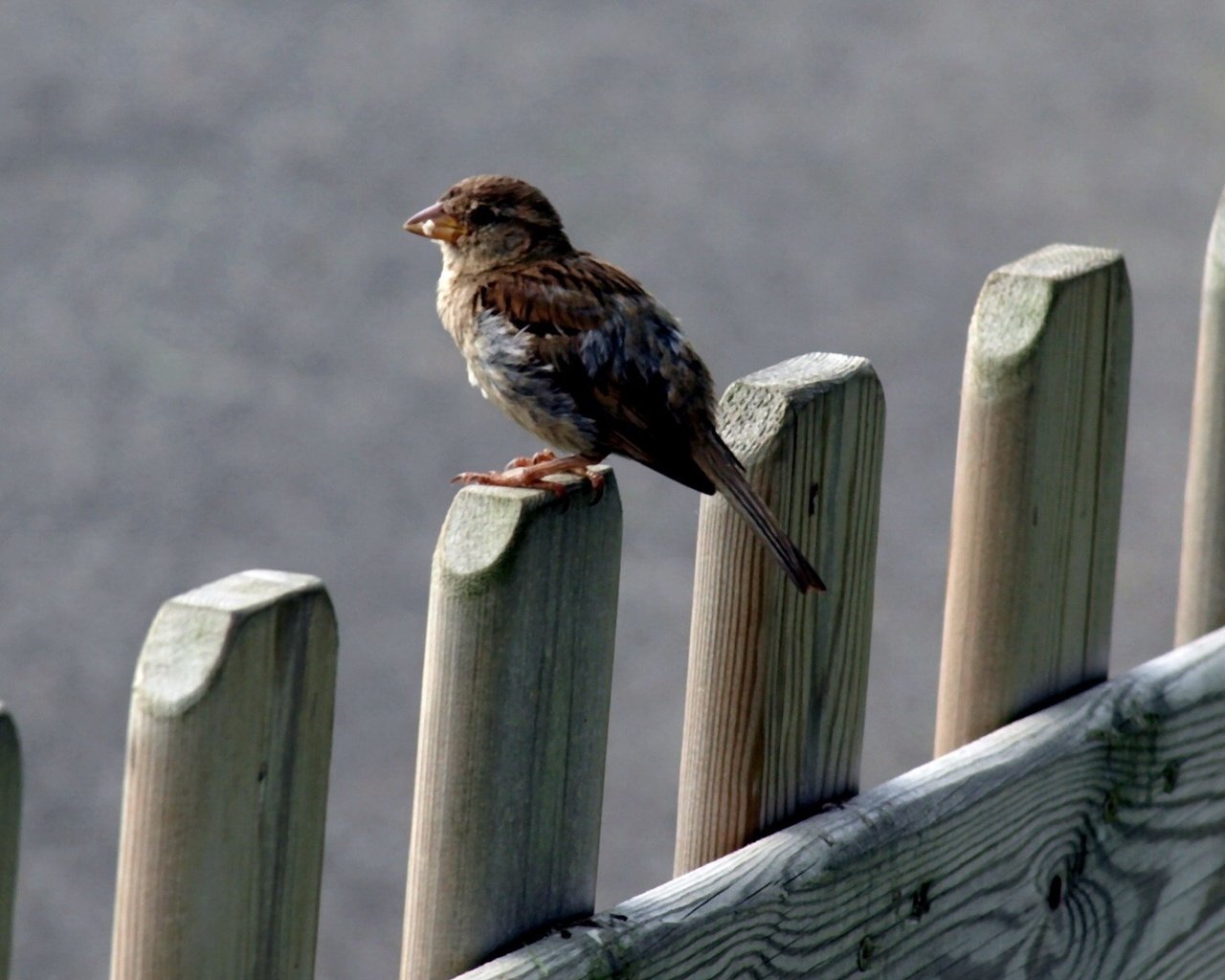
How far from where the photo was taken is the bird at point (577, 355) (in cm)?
246

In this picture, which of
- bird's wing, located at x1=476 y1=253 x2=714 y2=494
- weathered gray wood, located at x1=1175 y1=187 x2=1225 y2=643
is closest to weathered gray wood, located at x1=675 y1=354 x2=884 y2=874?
bird's wing, located at x1=476 y1=253 x2=714 y2=494

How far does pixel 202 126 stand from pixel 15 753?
7.17 metres

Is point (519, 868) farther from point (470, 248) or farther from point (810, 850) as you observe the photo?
point (470, 248)

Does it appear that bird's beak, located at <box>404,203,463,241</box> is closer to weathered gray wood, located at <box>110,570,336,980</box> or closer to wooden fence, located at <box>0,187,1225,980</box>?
wooden fence, located at <box>0,187,1225,980</box>

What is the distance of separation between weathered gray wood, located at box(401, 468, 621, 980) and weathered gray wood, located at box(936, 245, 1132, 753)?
1.73 feet

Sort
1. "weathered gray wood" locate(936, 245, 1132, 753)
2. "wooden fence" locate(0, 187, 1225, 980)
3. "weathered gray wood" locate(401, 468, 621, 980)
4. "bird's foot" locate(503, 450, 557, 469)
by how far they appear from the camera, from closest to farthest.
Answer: "wooden fence" locate(0, 187, 1225, 980) → "weathered gray wood" locate(401, 468, 621, 980) → "weathered gray wood" locate(936, 245, 1132, 753) → "bird's foot" locate(503, 450, 557, 469)

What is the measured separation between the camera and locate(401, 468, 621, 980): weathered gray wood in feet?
5.23

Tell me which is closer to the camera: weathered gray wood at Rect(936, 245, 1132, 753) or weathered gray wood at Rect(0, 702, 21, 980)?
weathered gray wood at Rect(0, 702, 21, 980)

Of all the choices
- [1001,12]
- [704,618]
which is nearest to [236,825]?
[704,618]

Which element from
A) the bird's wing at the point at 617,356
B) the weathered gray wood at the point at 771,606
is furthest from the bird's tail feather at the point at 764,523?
the bird's wing at the point at 617,356

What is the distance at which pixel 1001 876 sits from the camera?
197 centimetres

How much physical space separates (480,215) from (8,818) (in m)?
1.87

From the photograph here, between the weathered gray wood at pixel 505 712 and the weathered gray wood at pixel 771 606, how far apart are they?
193 millimetres

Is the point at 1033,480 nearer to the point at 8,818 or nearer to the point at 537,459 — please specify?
the point at 537,459
